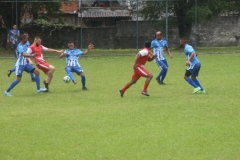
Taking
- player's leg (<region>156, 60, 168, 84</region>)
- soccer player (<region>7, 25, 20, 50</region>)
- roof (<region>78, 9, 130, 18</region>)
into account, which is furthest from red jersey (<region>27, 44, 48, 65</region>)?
roof (<region>78, 9, 130, 18</region>)

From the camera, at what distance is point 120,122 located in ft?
41.9

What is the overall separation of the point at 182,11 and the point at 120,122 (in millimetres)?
25567

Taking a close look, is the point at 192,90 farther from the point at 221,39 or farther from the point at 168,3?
the point at 221,39

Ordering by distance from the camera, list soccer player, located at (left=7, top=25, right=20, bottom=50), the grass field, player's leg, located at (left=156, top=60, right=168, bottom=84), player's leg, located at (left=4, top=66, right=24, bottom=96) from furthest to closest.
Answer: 1. soccer player, located at (left=7, top=25, right=20, bottom=50)
2. player's leg, located at (left=156, top=60, right=168, bottom=84)
3. player's leg, located at (left=4, top=66, right=24, bottom=96)
4. the grass field

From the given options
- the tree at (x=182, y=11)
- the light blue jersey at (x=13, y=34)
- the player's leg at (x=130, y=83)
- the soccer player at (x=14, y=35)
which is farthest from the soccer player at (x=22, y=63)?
the tree at (x=182, y=11)

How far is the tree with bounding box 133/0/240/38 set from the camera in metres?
36.5

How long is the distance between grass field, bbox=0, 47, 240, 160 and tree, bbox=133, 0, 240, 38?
1568cm

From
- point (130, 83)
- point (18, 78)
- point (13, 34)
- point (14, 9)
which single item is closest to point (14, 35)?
point (13, 34)

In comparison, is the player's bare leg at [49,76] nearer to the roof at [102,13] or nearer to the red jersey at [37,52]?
the red jersey at [37,52]

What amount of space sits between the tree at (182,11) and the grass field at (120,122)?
15.7 metres

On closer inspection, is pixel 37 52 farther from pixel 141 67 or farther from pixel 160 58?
pixel 160 58

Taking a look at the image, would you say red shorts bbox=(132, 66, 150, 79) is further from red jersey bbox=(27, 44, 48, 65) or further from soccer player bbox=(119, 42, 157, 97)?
red jersey bbox=(27, 44, 48, 65)

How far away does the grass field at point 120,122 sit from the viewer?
10164 millimetres

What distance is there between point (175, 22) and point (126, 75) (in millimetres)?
14496
